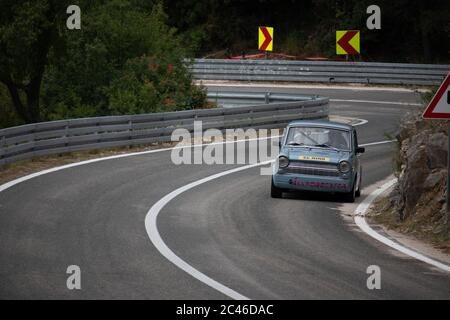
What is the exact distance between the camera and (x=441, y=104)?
12742 mm

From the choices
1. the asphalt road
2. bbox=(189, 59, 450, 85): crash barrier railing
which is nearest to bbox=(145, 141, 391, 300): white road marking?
the asphalt road

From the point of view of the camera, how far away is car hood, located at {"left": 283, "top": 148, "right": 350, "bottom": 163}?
55.9 feet

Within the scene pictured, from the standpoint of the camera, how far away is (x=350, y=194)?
A: 677 inches

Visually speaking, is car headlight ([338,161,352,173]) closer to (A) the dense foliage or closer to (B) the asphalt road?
(B) the asphalt road

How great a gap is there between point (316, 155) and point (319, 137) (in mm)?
846

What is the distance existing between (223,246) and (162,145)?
11977 millimetres

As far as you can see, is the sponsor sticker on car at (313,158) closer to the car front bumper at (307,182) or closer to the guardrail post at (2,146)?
the car front bumper at (307,182)

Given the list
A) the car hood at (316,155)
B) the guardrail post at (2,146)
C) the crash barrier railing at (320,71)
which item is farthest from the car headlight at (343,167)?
the crash barrier railing at (320,71)

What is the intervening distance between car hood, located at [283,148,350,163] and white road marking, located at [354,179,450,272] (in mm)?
999

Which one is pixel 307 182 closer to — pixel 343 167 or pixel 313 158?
pixel 313 158

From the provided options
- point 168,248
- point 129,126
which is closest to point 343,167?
point 168,248

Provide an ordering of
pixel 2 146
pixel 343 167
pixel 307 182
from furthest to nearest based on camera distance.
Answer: pixel 2 146 < pixel 343 167 < pixel 307 182

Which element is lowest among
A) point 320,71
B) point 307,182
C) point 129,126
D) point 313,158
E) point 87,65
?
point 307,182

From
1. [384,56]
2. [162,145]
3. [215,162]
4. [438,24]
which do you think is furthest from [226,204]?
[384,56]
